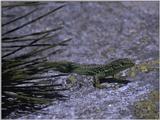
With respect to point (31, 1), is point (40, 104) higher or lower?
lower

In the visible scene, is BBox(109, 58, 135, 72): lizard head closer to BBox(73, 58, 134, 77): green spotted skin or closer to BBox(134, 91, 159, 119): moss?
BBox(73, 58, 134, 77): green spotted skin

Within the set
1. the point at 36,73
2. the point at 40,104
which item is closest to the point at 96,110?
the point at 40,104

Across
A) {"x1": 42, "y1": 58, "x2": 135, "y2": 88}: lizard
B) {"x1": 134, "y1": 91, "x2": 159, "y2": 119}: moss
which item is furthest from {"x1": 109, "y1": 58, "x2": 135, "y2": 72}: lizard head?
{"x1": 134, "y1": 91, "x2": 159, "y2": 119}: moss

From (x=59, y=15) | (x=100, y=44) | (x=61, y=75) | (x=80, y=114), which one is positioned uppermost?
(x=59, y=15)

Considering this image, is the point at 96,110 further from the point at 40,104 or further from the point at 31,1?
the point at 31,1

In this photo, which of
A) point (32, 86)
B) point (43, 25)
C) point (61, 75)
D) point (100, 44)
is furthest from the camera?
point (43, 25)

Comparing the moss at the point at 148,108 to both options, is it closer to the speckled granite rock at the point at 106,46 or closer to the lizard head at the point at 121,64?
the speckled granite rock at the point at 106,46

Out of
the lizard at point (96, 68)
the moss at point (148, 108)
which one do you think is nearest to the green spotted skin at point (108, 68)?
the lizard at point (96, 68)

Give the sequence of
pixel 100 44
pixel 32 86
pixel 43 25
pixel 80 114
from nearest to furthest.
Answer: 1. pixel 80 114
2. pixel 32 86
3. pixel 100 44
4. pixel 43 25
